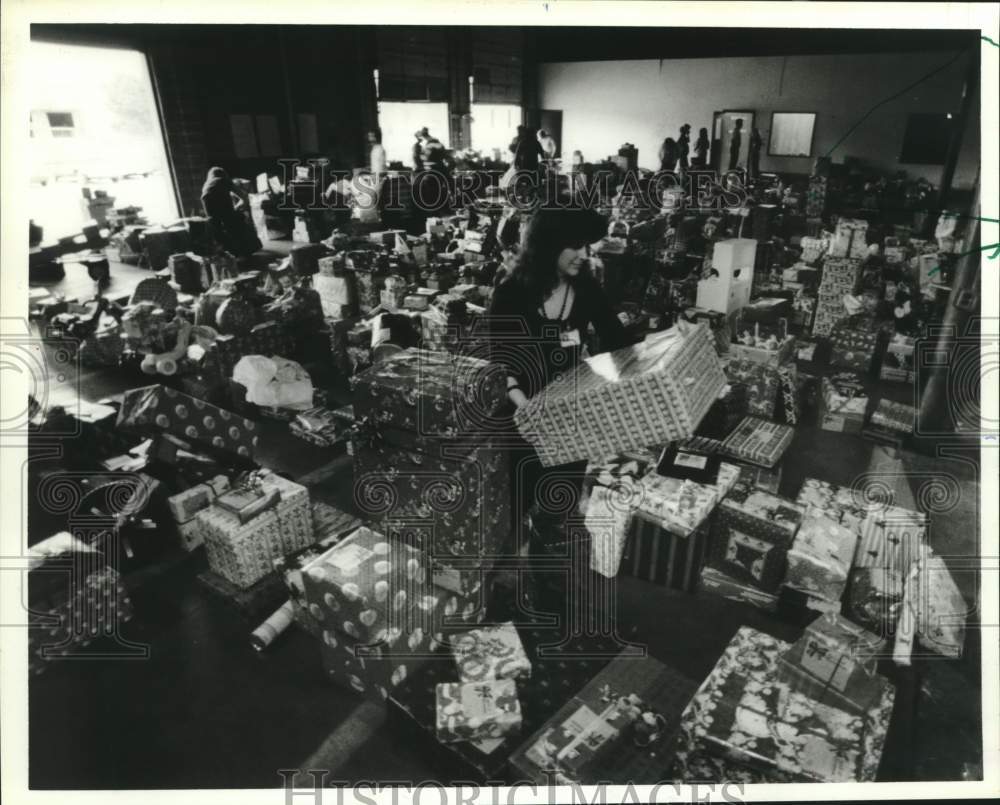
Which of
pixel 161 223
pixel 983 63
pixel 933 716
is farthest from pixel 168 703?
pixel 161 223

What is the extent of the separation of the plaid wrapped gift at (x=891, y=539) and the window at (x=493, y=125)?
14.0 metres

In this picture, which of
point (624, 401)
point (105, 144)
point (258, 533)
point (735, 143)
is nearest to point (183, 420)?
point (258, 533)

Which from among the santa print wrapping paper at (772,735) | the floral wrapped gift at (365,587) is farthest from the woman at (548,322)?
the santa print wrapping paper at (772,735)

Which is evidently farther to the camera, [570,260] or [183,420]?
[183,420]

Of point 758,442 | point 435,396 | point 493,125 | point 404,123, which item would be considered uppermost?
point 493,125

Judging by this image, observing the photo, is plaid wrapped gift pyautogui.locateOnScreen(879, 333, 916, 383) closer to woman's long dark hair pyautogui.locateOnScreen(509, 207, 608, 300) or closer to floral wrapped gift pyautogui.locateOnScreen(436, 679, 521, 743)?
woman's long dark hair pyautogui.locateOnScreen(509, 207, 608, 300)

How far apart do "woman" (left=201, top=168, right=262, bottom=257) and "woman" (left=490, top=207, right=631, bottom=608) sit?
5.78 metres

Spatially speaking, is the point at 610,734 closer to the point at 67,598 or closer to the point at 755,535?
the point at 755,535

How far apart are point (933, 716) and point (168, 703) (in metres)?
2.72

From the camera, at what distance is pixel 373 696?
7.18 ft

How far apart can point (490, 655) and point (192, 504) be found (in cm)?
171

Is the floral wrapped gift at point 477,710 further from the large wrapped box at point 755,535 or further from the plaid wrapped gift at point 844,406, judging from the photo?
the plaid wrapped gift at point 844,406

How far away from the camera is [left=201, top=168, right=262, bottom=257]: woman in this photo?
6727 mm

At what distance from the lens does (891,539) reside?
2467 mm
